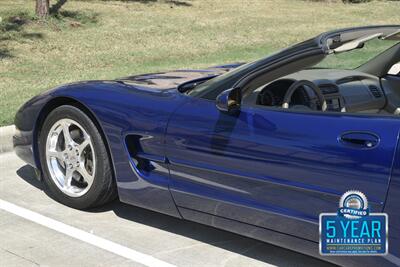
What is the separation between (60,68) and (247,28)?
818cm

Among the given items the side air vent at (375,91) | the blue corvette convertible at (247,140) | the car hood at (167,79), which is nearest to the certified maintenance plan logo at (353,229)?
the blue corvette convertible at (247,140)

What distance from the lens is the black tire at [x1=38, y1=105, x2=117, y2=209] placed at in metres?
3.96

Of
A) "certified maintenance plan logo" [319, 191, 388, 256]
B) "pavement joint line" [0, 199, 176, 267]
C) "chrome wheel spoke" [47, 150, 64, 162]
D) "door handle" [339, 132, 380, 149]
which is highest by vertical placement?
"door handle" [339, 132, 380, 149]

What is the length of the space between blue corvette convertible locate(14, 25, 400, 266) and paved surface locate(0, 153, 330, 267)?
0.56 feet

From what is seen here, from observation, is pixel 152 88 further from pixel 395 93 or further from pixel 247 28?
pixel 247 28

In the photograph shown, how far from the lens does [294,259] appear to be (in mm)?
3553

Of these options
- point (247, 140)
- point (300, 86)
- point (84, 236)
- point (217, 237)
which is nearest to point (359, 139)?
point (247, 140)

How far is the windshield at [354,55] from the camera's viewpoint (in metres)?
3.55

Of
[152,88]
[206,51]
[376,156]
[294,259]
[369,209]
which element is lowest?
[294,259]

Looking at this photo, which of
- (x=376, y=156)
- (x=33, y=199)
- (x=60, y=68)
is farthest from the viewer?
(x=60, y=68)

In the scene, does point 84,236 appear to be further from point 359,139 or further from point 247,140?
point 359,139

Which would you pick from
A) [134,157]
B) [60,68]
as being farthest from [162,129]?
[60,68]

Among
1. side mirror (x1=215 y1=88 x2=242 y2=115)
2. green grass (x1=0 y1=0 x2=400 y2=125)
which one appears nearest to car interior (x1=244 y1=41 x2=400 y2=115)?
side mirror (x1=215 y1=88 x2=242 y2=115)

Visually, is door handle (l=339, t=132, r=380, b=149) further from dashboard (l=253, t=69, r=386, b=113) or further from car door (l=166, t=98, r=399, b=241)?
dashboard (l=253, t=69, r=386, b=113)
